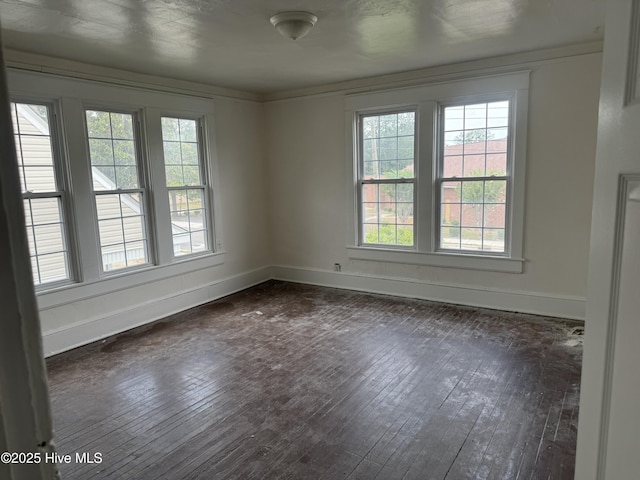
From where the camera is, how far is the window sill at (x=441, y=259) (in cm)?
450

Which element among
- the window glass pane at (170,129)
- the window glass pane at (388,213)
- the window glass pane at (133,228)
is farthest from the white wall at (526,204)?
the window glass pane at (133,228)

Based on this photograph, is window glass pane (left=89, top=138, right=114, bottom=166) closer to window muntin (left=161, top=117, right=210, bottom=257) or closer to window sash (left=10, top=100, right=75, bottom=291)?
window sash (left=10, top=100, right=75, bottom=291)

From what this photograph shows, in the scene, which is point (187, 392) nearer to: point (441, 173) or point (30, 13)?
point (30, 13)

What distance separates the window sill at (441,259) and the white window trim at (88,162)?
82.4 inches

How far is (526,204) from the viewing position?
4.33 metres

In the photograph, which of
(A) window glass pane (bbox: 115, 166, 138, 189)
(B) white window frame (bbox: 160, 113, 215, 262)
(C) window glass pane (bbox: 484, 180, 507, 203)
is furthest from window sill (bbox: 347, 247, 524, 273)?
(A) window glass pane (bbox: 115, 166, 138, 189)

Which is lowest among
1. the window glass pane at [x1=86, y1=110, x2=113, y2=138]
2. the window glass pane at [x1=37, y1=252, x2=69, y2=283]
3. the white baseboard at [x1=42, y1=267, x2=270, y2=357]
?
the white baseboard at [x1=42, y1=267, x2=270, y2=357]

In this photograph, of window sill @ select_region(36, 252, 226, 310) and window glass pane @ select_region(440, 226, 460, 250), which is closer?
window sill @ select_region(36, 252, 226, 310)

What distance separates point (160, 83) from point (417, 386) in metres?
4.02

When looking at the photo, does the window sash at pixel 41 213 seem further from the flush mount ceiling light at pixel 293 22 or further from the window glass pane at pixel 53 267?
the flush mount ceiling light at pixel 293 22

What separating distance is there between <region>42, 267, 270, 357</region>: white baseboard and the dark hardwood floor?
143 millimetres

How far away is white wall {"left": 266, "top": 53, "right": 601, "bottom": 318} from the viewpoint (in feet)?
13.2

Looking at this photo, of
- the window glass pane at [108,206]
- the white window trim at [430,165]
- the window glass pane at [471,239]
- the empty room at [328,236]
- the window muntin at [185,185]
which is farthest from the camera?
the window muntin at [185,185]

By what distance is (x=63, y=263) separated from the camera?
393 cm
